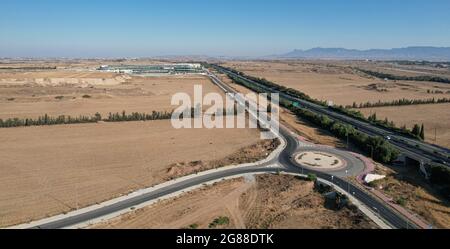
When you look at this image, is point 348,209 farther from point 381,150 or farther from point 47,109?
point 47,109

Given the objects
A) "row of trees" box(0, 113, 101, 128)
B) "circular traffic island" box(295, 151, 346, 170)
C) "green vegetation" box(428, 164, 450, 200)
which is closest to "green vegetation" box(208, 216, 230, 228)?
"circular traffic island" box(295, 151, 346, 170)

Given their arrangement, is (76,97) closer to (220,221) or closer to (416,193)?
(220,221)

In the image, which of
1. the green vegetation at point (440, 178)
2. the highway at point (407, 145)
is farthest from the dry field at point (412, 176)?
the highway at point (407, 145)

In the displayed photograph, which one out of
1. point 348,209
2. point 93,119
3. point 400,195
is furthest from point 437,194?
point 93,119

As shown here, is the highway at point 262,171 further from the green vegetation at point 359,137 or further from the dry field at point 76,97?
the dry field at point 76,97

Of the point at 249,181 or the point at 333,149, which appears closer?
the point at 249,181

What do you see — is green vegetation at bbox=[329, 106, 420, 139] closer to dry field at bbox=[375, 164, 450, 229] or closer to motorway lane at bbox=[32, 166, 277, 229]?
dry field at bbox=[375, 164, 450, 229]
